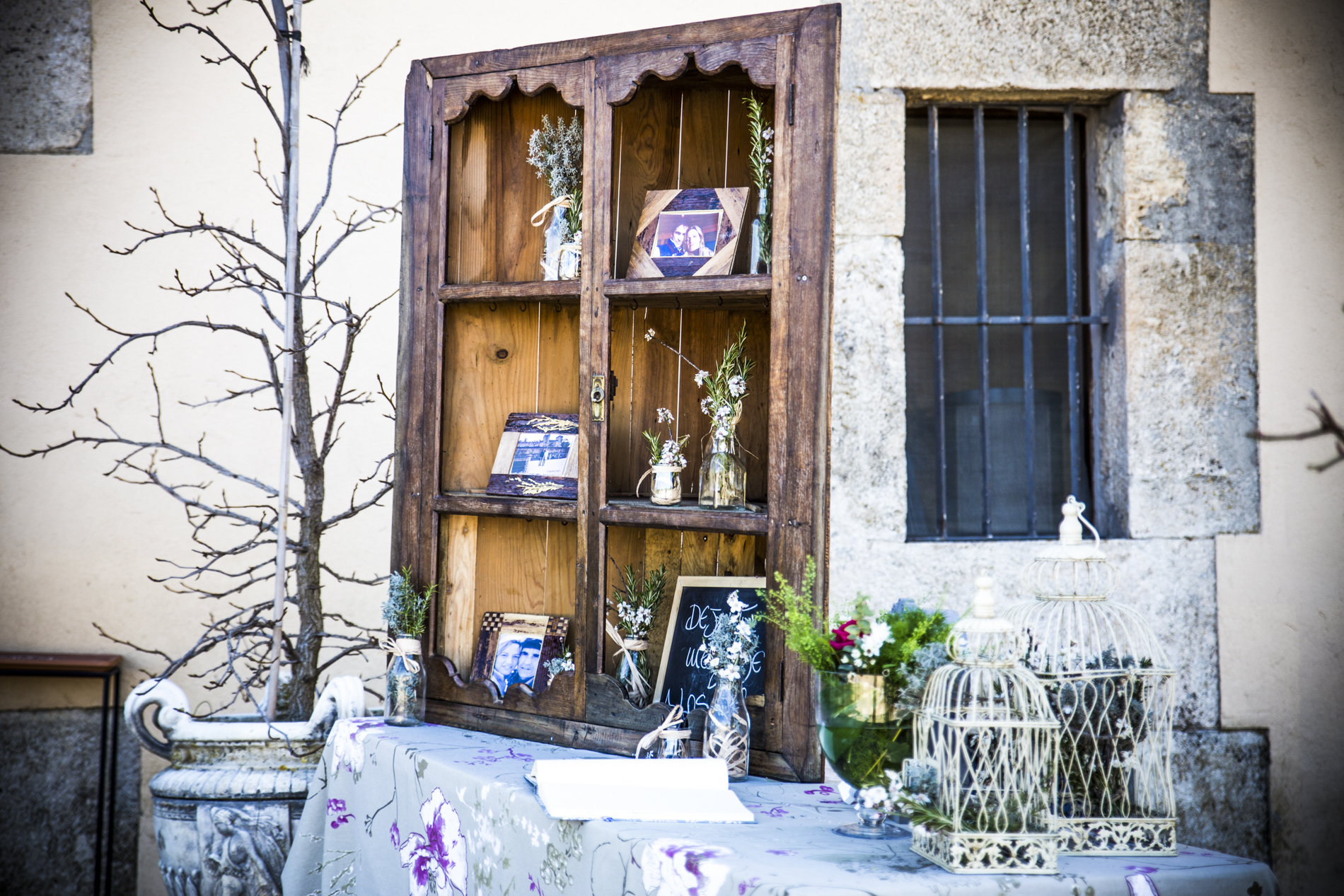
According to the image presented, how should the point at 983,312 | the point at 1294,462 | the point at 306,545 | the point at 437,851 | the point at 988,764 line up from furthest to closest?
the point at 983,312, the point at 1294,462, the point at 306,545, the point at 437,851, the point at 988,764

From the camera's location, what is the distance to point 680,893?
4.27 ft

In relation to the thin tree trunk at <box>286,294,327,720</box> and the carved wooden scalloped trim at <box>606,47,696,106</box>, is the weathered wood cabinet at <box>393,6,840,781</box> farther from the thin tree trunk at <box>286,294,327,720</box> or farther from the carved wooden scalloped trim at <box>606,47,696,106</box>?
the thin tree trunk at <box>286,294,327,720</box>

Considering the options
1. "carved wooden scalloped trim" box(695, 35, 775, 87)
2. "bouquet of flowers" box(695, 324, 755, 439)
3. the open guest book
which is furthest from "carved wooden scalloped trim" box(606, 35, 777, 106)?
the open guest book

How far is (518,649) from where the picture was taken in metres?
2.15

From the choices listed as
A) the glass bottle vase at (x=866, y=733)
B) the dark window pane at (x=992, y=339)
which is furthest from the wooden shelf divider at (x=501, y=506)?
the dark window pane at (x=992, y=339)

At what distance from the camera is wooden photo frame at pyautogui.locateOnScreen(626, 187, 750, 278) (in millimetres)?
2023

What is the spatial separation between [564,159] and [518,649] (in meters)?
1.10

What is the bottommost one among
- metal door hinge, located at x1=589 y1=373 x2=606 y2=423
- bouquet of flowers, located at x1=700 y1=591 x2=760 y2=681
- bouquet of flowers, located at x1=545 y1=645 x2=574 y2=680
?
bouquet of flowers, located at x1=545 y1=645 x2=574 y2=680

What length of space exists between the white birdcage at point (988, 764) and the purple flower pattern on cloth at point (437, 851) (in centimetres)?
84

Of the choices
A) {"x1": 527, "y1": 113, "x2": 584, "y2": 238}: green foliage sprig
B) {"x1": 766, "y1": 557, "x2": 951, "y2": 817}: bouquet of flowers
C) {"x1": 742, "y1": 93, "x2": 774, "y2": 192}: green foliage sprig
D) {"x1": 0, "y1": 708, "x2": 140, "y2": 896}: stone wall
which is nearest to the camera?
{"x1": 766, "y1": 557, "x2": 951, "y2": 817}: bouquet of flowers

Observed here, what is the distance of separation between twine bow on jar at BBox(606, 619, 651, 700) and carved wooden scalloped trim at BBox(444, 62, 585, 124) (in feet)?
3.58

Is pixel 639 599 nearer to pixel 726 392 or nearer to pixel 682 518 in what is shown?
pixel 682 518

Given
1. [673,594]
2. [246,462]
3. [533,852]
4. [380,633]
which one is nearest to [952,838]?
[533,852]

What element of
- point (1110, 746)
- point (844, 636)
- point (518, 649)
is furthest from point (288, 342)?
point (1110, 746)
